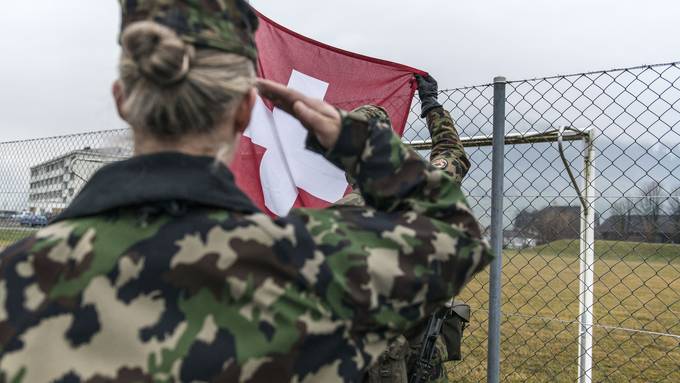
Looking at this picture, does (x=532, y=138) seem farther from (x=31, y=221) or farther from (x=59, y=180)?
(x=31, y=221)

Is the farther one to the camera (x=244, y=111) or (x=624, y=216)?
(x=624, y=216)

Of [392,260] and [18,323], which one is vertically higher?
[392,260]

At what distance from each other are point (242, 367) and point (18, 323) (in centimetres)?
36

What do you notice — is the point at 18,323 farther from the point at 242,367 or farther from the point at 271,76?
the point at 271,76

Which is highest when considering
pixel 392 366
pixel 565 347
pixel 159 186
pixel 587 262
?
pixel 159 186

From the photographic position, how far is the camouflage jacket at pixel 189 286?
914 millimetres

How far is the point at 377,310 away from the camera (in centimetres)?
102

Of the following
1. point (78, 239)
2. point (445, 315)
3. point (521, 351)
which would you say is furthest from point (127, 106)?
point (521, 351)

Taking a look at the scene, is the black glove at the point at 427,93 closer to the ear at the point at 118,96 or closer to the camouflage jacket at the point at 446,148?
the camouflage jacket at the point at 446,148

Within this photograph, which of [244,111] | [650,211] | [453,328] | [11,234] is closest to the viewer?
[244,111]

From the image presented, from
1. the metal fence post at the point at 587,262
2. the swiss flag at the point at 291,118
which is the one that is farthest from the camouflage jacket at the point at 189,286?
the metal fence post at the point at 587,262

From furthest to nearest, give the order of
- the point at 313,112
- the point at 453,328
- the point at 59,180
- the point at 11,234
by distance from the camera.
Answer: the point at 11,234
the point at 59,180
the point at 453,328
the point at 313,112

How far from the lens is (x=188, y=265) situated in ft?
3.01

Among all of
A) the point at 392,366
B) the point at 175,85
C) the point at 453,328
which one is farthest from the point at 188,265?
the point at 453,328
